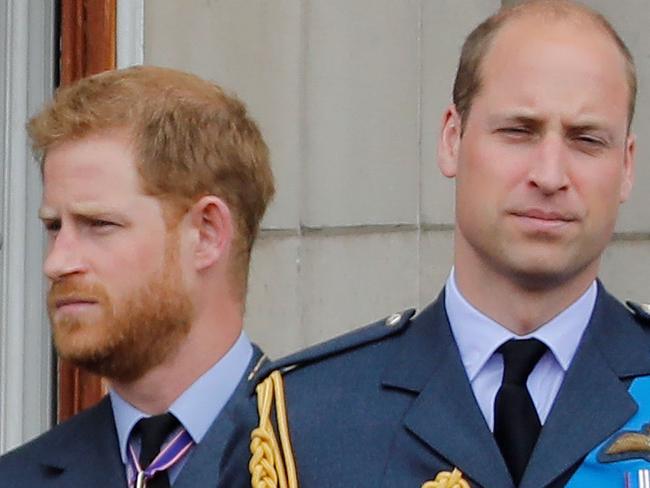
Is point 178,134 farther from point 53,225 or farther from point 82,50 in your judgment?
point 82,50

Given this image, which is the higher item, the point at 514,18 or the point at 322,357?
the point at 514,18

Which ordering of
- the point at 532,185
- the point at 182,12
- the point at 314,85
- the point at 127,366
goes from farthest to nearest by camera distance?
the point at 314,85
the point at 182,12
the point at 127,366
the point at 532,185

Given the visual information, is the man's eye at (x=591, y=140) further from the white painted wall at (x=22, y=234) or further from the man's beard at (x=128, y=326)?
the white painted wall at (x=22, y=234)

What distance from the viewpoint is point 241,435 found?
3408 mm

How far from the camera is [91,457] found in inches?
159

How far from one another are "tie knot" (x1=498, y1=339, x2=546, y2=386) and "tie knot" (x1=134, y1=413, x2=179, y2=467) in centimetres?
94

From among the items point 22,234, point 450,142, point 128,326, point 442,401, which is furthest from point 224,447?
point 22,234

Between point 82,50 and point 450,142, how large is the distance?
2.34 meters

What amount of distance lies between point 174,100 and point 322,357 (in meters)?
0.88

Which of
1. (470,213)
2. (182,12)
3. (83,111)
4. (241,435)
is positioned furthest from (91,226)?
(182,12)

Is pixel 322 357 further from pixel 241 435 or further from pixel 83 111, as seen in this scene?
pixel 83 111

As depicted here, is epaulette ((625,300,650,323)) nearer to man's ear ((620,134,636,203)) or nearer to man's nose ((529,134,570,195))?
man's ear ((620,134,636,203))

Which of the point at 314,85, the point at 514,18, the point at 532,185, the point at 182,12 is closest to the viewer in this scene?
the point at 532,185

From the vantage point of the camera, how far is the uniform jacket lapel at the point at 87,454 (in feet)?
13.1
